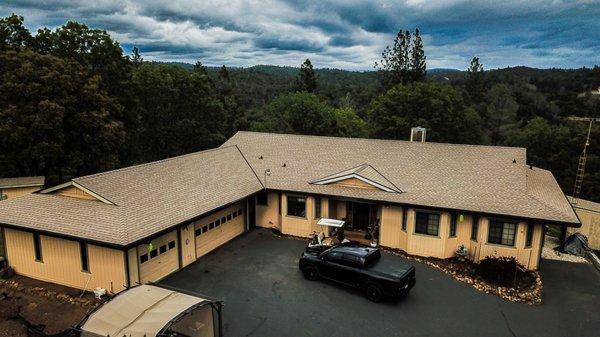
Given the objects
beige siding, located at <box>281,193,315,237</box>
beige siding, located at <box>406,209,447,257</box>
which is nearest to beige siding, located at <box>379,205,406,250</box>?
beige siding, located at <box>406,209,447,257</box>

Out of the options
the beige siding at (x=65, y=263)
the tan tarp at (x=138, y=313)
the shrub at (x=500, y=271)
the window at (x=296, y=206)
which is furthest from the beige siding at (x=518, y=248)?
the beige siding at (x=65, y=263)

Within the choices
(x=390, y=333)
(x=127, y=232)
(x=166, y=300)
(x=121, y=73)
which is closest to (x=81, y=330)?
(x=166, y=300)

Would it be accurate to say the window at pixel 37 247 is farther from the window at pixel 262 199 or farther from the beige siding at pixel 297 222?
the beige siding at pixel 297 222

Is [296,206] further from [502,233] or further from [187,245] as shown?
[502,233]

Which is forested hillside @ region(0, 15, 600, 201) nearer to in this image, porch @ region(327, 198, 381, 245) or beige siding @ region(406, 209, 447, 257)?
porch @ region(327, 198, 381, 245)

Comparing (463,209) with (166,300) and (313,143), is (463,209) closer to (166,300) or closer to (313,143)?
(313,143)
